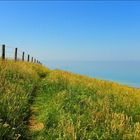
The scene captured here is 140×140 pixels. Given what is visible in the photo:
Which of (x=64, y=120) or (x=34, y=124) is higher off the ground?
(x=64, y=120)

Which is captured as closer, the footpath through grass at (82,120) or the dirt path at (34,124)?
the footpath through grass at (82,120)

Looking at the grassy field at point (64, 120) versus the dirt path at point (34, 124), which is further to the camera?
the dirt path at point (34, 124)

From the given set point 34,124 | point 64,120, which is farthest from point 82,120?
point 34,124

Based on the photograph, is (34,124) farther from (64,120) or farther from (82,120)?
(82,120)

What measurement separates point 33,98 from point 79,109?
3.06 meters

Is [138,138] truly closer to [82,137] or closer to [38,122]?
[82,137]

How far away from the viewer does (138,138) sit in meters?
7.46

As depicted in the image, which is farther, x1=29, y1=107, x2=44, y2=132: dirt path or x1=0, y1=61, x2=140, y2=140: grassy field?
x1=29, y1=107, x2=44, y2=132: dirt path

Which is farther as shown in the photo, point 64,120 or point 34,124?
point 34,124

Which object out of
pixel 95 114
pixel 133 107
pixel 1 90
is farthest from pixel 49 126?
pixel 133 107

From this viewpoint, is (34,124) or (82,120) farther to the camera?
(34,124)

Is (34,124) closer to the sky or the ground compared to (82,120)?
closer to the ground

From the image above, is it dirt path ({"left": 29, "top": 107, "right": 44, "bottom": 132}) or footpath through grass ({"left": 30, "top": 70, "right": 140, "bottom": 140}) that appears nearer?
footpath through grass ({"left": 30, "top": 70, "right": 140, "bottom": 140})

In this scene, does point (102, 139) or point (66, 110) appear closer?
point (102, 139)
